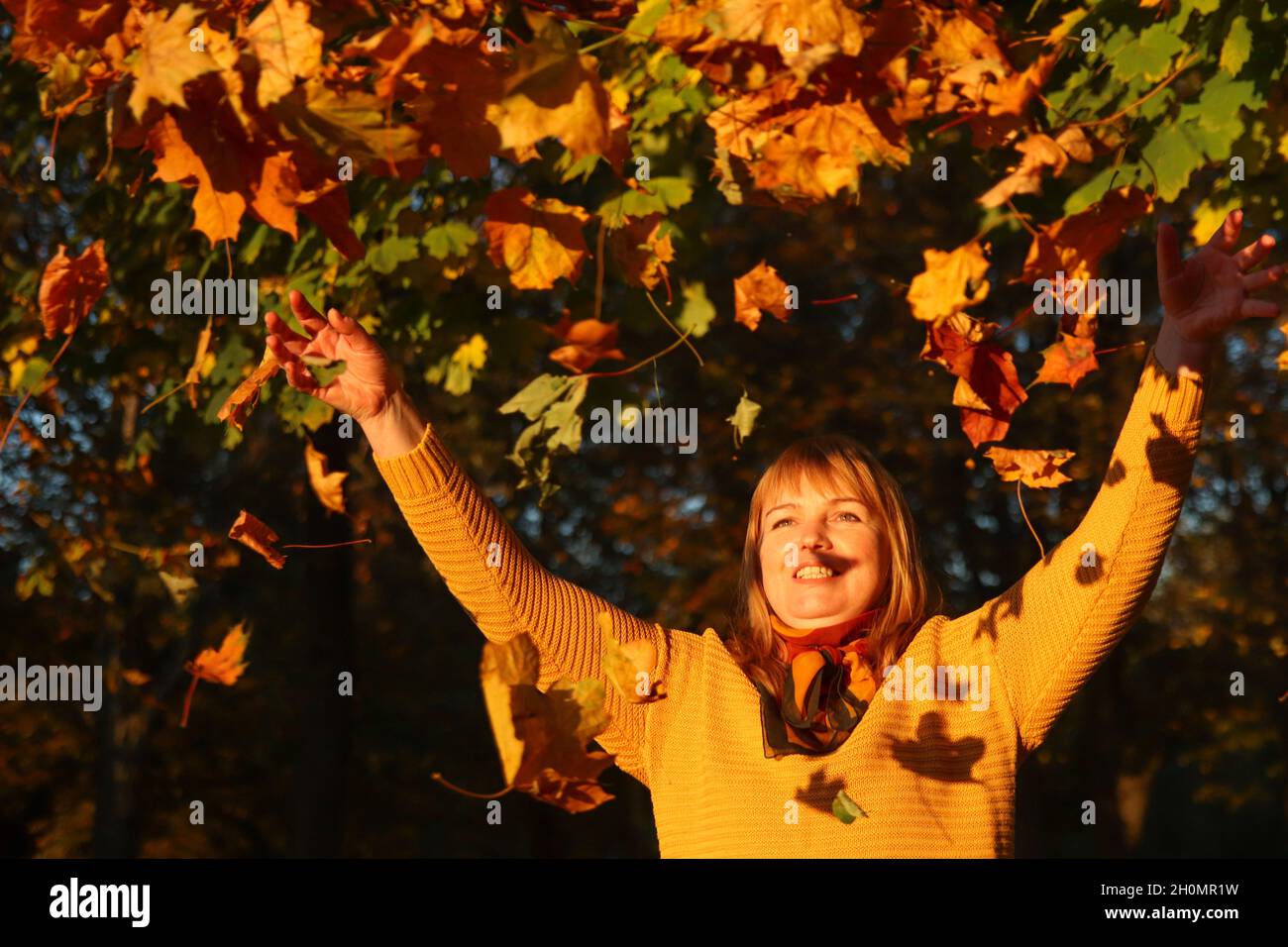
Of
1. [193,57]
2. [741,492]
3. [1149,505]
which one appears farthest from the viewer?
[741,492]

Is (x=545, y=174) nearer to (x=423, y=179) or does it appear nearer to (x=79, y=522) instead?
(x=423, y=179)

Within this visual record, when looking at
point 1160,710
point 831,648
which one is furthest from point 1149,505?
point 1160,710

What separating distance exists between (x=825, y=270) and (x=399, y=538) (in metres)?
6.49

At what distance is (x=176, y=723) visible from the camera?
47.4 feet

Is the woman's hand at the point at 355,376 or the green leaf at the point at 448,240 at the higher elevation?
the green leaf at the point at 448,240

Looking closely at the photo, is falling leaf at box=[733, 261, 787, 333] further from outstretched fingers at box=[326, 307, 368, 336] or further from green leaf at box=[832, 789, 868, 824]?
green leaf at box=[832, 789, 868, 824]

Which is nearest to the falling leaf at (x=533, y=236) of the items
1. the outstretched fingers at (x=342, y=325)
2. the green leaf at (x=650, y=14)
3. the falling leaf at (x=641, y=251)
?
the outstretched fingers at (x=342, y=325)

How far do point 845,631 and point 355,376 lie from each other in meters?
1.13

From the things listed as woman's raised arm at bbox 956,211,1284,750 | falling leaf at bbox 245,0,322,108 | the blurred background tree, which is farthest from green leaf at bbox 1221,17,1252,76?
falling leaf at bbox 245,0,322,108

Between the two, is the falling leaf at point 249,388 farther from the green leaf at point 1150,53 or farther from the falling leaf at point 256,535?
the green leaf at point 1150,53

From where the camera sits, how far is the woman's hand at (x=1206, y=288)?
99.8 inches

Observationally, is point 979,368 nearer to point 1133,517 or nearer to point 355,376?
point 1133,517

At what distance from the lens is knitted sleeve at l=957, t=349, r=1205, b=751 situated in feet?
9.01

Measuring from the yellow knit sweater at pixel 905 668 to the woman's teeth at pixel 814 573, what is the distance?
0.76ft
